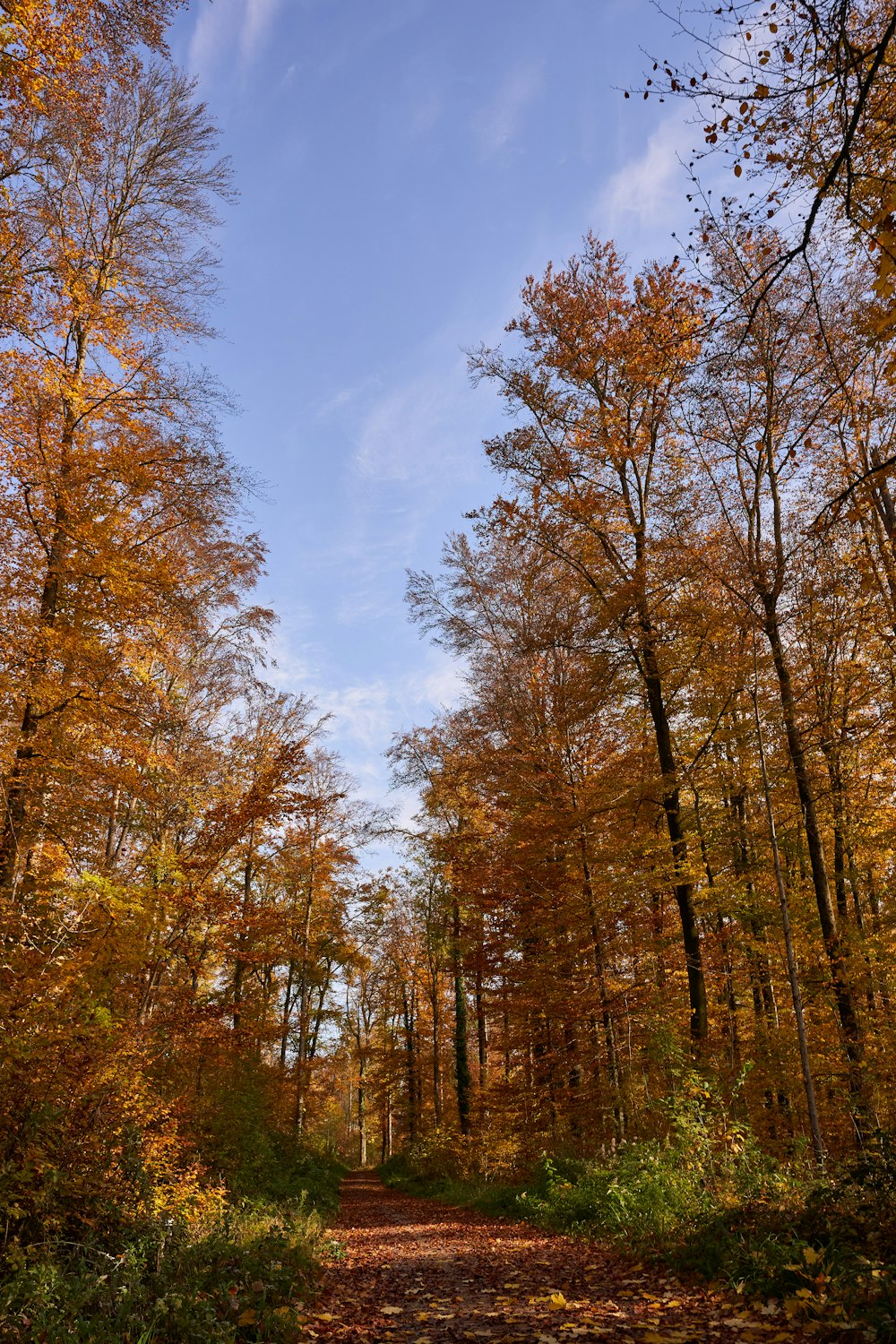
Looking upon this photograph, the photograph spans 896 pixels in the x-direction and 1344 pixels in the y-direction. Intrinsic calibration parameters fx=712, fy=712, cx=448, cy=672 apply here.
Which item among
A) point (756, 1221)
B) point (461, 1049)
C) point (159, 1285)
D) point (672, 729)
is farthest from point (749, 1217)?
point (461, 1049)

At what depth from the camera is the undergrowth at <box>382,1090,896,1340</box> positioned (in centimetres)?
396

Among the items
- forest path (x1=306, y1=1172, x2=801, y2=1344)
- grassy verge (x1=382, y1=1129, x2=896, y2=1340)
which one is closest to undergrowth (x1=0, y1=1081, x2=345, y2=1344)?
forest path (x1=306, y1=1172, x2=801, y2=1344)

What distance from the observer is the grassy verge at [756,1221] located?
394 centimetres

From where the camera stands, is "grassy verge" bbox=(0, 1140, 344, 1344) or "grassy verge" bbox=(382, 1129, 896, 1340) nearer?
"grassy verge" bbox=(0, 1140, 344, 1344)

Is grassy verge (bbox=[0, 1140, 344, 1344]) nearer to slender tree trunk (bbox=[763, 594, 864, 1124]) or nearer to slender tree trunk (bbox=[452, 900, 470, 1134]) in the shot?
slender tree trunk (bbox=[763, 594, 864, 1124])

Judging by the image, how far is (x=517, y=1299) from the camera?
5125 millimetres

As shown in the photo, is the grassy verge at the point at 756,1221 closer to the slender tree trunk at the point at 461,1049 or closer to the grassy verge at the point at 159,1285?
the grassy verge at the point at 159,1285

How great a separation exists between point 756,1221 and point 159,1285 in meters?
4.15

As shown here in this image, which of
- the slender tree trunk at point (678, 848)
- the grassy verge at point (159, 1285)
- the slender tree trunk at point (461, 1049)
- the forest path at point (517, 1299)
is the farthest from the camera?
the slender tree trunk at point (461, 1049)

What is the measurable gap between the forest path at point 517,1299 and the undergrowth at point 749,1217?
24cm

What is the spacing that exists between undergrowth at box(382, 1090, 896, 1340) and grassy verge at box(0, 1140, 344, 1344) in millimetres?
2954

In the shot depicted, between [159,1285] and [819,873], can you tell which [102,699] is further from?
[819,873]

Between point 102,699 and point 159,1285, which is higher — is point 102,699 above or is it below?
above

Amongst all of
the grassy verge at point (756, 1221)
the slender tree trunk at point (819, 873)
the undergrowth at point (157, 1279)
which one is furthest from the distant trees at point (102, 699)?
the slender tree trunk at point (819, 873)
